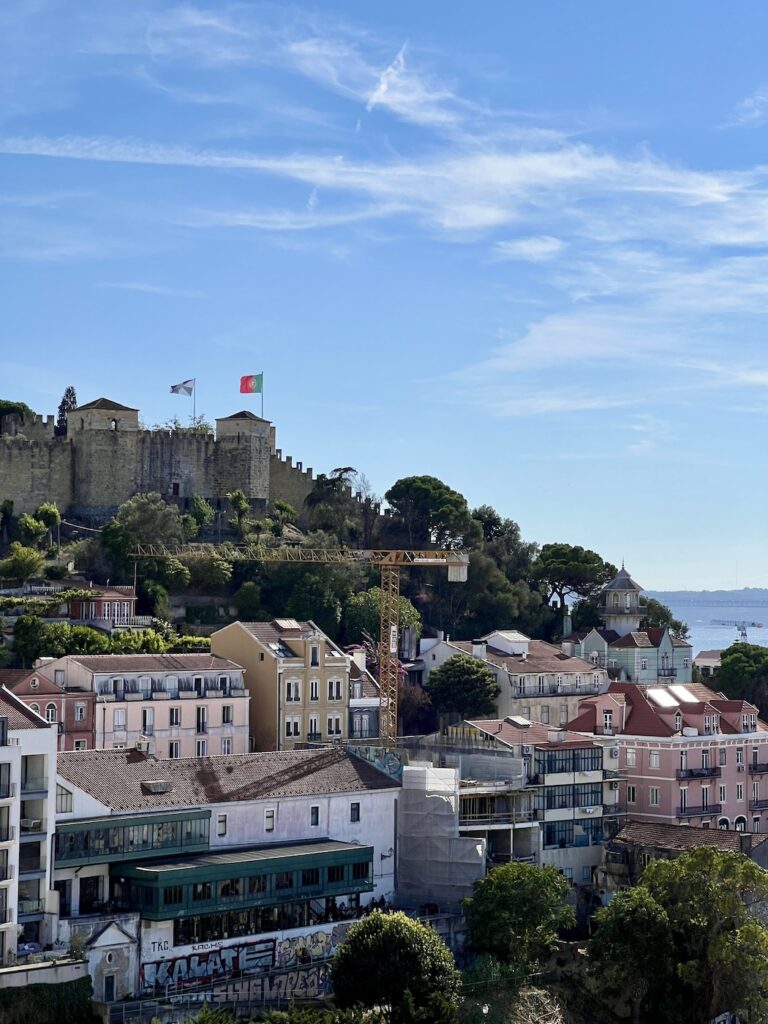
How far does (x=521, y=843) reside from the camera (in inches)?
2584

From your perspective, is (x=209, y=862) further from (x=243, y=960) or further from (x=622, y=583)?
(x=622, y=583)

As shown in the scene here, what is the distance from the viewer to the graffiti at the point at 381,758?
63.6 m

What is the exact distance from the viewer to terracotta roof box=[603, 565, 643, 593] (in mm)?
105125

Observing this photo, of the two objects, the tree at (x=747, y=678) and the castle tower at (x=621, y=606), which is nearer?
the tree at (x=747, y=678)

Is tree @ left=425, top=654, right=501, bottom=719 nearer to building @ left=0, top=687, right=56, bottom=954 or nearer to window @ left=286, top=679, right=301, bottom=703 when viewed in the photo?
Answer: window @ left=286, top=679, right=301, bottom=703

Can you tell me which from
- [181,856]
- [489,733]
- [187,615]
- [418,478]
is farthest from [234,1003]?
[418,478]

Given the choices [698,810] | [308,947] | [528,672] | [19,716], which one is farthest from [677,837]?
[19,716]

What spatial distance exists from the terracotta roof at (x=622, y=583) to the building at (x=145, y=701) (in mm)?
37538

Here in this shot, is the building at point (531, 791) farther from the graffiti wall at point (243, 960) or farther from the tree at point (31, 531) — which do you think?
the tree at point (31, 531)

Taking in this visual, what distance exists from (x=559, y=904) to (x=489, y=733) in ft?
31.3

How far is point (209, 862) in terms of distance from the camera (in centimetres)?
5462

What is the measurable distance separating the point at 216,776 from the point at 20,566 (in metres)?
35.2

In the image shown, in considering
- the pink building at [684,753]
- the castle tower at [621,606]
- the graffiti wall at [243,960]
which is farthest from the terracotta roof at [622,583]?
the graffiti wall at [243,960]

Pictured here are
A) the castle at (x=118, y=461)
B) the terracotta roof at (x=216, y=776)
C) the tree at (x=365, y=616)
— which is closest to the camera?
the terracotta roof at (x=216, y=776)
